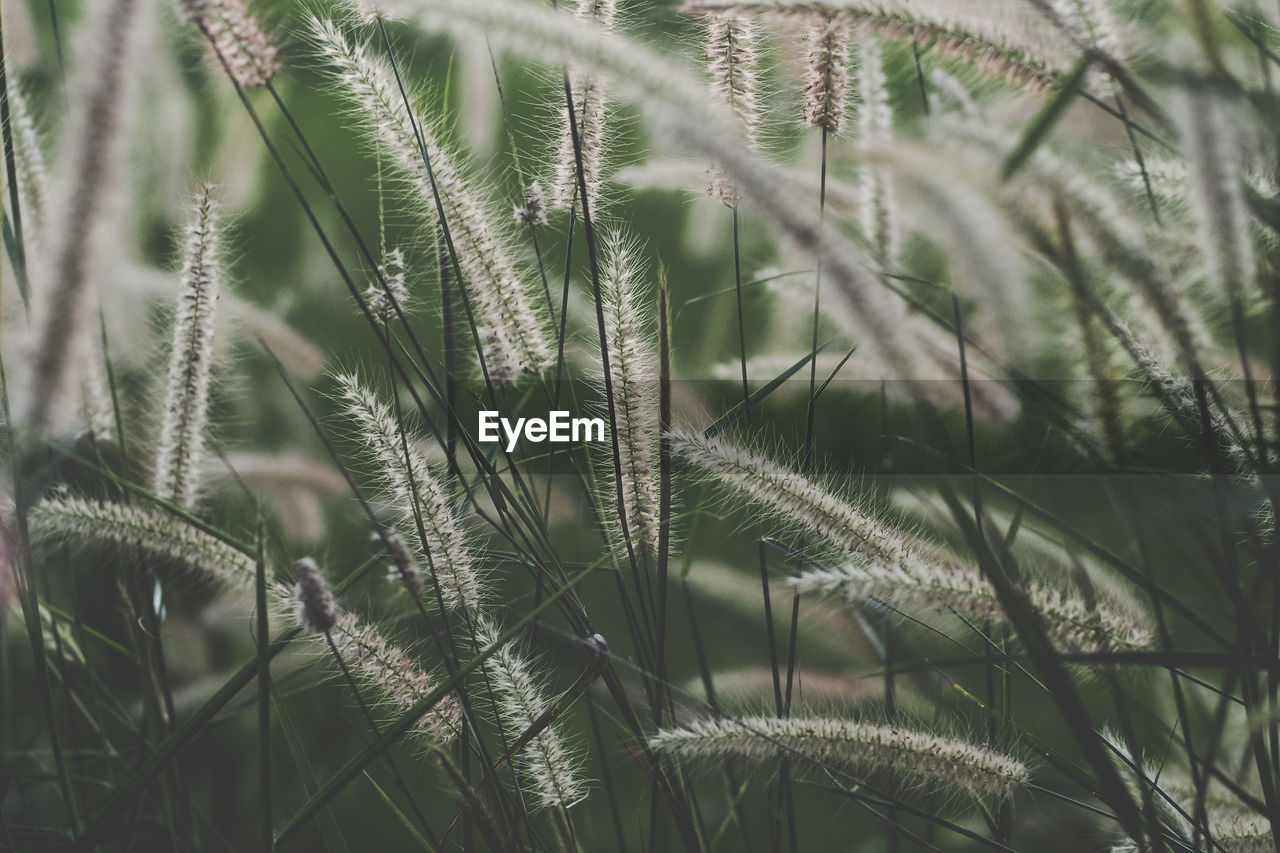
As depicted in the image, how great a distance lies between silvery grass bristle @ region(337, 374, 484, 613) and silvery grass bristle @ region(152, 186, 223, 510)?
7.0 inches

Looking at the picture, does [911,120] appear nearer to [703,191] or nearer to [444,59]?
[703,191]

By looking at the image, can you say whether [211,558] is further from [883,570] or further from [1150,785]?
[1150,785]

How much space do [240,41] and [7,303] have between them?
39cm

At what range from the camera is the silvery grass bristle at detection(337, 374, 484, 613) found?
0.77 m

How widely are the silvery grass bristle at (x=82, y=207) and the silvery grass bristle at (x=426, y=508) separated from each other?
0.82 ft

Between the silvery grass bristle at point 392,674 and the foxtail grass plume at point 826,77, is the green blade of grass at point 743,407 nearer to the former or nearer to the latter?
the foxtail grass plume at point 826,77

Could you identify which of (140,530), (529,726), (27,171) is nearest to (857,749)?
(529,726)

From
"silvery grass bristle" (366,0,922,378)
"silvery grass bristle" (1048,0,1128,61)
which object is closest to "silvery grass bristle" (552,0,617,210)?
"silvery grass bristle" (366,0,922,378)

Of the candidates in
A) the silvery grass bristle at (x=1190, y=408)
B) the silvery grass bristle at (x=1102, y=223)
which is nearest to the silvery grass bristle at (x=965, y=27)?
the silvery grass bristle at (x=1102, y=223)

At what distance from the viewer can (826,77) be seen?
2.59ft

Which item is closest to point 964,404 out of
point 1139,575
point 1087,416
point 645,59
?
point 1087,416

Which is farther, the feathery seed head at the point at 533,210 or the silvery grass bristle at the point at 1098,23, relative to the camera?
the feathery seed head at the point at 533,210

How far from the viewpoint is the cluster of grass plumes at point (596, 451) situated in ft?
2.31

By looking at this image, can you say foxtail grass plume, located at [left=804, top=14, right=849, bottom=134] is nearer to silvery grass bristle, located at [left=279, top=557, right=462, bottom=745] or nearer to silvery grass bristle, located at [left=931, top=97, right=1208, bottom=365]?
silvery grass bristle, located at [left=931, top=97, right=1208, bottom=365]
